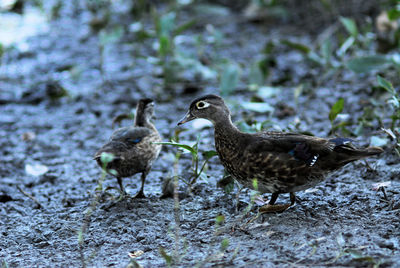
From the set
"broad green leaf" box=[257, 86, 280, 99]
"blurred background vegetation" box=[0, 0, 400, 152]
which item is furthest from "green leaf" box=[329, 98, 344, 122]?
"broad green leaf" box=[257, 86, 280, 99]

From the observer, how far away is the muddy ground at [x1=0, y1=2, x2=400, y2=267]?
3771 millimetres

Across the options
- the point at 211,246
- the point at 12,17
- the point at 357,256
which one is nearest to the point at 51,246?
the point at 211,246

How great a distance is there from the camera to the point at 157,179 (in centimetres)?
547

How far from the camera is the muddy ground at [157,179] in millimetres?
3771

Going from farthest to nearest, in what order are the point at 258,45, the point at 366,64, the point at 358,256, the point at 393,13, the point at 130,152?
the point at 258,45, the point at 393,13, the point at 366,64, the point at 130,152, the point at 358,256

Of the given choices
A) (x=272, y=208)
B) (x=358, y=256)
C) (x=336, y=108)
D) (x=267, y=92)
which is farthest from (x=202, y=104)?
(x=267, y=92)

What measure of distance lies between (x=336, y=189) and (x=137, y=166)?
1.77m

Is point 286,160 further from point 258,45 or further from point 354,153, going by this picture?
point 258,45

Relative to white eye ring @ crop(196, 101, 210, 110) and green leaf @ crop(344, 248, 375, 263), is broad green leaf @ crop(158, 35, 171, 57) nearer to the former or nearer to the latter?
white eye ring @ crop(196, 101, 210, 110)

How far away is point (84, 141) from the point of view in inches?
257

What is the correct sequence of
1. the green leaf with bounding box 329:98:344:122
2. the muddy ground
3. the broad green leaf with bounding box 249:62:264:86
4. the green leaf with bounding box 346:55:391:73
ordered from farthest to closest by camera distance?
the broad green leaf with bounding box 249:62:264:86 < the green leaf with bounding box 346:55:391:73 < the green leaf with bounding box 329:98:344:122 < the muddy ground

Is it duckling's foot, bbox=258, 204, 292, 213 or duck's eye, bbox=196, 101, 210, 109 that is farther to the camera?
duck's eye, bbox=196, 101, 210, 109

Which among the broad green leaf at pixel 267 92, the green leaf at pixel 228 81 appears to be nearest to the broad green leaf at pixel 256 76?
the broad green leaf at pixel 267 92

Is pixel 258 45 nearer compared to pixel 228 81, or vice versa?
pixel 228 81
